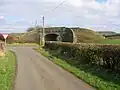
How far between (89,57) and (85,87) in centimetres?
1203

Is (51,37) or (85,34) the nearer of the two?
(85,34)

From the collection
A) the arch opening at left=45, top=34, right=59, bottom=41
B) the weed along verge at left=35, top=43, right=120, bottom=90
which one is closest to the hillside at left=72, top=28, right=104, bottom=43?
the arch opening at left=45, top=34, right=59, bottom=41

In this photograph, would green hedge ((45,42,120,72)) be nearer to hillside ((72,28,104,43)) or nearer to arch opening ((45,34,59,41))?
hillside ((72,28,104,43))

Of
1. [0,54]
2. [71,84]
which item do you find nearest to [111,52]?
[71,84]

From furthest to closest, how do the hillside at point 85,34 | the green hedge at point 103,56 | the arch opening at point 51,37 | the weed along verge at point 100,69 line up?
the arch opening at point 51,37 < the hillside at point 85,34 < the green hedge at point 103,56 < the weed along verge at point 100,69

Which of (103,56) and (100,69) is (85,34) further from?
(100,69)

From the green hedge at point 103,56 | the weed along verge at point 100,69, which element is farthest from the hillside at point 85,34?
the green hedge at point 103,56

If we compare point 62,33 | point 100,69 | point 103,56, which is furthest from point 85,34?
point 100,69

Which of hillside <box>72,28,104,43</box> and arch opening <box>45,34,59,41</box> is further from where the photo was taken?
arch opening <box>45,34,59,41</box>

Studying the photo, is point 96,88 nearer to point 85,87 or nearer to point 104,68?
point 85,87

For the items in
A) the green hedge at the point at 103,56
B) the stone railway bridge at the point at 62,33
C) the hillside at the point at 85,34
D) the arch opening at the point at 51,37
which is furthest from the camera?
the arch opening at the point at 51,37

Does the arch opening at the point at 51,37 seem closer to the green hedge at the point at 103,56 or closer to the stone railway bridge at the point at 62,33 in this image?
A: the stone railway bridge at the point at 62,33

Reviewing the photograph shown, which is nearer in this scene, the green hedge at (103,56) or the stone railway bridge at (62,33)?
the green hedge at (103,56)

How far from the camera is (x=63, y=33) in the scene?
11794 centimetres
